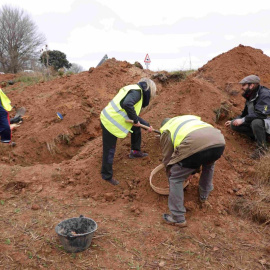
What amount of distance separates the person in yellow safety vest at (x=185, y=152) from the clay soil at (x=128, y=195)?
12.6 inches

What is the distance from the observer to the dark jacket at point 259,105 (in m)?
4.75

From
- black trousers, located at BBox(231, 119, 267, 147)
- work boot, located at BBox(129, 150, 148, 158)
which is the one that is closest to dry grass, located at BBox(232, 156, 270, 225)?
black trousers, located at BBox(231, 119, 267, 147)

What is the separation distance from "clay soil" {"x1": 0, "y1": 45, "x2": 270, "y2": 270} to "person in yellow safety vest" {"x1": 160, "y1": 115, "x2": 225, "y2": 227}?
0.32 m

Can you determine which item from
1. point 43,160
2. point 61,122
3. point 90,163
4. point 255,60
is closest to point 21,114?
point 61,122

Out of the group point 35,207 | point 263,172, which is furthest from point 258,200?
point 35,207

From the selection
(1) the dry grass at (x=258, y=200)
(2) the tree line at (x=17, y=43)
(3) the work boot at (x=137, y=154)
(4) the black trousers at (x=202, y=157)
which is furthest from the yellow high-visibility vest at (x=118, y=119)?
(2) the tree line at (x=17, y=43)

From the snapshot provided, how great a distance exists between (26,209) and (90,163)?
4.52 ft

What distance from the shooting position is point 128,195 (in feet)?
13.7

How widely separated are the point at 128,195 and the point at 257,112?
2.63m

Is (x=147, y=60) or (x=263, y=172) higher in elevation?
(x=147, y=60)

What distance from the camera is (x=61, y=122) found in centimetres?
703

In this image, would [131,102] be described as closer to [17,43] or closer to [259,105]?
[259,105]

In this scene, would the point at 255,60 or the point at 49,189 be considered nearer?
the point at 49,189

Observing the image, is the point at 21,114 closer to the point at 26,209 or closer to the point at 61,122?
the point at 61,122
